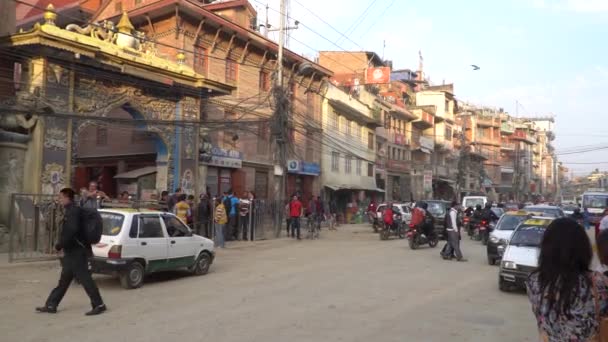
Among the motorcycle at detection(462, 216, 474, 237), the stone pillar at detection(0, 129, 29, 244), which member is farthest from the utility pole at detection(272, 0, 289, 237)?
the stone pillar at detection(0, 129, 29, 244)

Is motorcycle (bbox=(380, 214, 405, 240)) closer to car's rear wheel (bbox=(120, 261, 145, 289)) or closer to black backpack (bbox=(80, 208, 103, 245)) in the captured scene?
car's rear wheel (bbox=(120, 261, 145, 289))

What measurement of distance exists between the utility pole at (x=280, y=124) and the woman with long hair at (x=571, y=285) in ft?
64.9

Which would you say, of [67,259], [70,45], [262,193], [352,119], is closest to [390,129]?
[352,119]

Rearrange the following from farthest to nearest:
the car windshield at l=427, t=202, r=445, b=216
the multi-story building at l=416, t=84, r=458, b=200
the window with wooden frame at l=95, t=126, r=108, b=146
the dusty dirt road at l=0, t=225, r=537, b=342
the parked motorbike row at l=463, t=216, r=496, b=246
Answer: the multi-story building at l=416, t=84, r=458, b=200
the window with wooden frame at l=95, t=126, r=108, b=146
the car windshield at l=427, t=202, r=445, b=216
the parked motorbike row at l=463, t=216, r=496, b=246
the dusty dirt road at l=0, t=225, r=537, b=342

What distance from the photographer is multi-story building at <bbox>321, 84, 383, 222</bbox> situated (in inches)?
1497

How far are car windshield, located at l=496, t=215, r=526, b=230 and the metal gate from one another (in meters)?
12.7

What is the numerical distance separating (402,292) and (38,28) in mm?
13038

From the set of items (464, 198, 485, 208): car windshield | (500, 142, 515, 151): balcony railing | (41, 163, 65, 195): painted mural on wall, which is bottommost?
(464, 198, 485, 208): car windshield

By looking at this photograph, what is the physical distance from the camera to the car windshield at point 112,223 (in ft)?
34.9

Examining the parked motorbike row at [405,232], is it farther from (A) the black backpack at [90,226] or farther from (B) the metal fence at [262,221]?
(A) the black backpack at [90,226]

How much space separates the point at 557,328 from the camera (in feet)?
11.3

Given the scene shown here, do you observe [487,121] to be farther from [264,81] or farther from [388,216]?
[388,216]

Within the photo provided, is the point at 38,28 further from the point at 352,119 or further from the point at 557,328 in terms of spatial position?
the point at 352,119

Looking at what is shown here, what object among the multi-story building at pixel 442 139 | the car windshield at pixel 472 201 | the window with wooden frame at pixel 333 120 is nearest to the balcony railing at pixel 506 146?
the multi-story building at pixel 442 139
